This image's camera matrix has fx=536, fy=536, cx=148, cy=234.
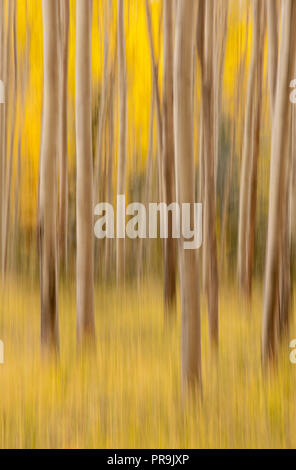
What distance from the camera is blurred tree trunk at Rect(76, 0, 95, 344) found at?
273 centimetres

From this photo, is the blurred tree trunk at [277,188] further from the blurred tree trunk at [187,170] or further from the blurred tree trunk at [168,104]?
the blurred tree trunk at [168,104]

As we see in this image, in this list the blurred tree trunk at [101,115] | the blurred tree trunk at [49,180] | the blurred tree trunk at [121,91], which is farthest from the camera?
the blurred tree trunk at [101,115]

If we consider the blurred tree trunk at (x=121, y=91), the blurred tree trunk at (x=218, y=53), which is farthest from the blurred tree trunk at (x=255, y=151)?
the blurred tree trunk at (x=121, y=91)

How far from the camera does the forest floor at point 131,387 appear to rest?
2.21m

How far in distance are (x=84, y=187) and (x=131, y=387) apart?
3.55 ft

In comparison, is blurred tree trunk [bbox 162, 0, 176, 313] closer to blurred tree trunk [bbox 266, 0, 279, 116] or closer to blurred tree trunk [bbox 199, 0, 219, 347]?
blurred tree trunk [bbox 199, 0, 219, 347]

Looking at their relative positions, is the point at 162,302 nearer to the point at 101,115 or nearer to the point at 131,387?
the point at 131,387

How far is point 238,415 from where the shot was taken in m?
2.30

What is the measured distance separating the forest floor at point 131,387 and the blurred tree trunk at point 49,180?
13 centimetres

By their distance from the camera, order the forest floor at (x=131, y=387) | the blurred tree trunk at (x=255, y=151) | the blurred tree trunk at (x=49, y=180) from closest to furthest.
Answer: the forest floor at (x=131, y=387) < the blurred tree trunk at (x=49, y=180) < the blurred tree trunk at (x=255, y=151)

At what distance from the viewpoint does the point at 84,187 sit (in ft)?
9.45

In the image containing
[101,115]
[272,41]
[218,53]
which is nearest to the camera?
[272,41]

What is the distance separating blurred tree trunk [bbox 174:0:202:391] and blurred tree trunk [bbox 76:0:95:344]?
1.84 feet

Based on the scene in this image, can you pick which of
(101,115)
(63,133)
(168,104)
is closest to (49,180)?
(168,104)
